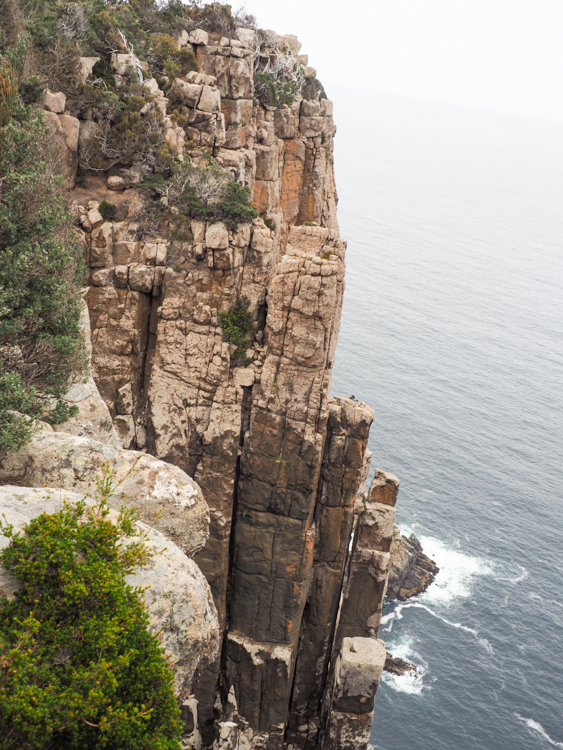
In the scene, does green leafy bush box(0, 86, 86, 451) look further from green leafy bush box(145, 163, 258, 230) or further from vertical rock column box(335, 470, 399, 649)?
vertical rock column box(335, 470, 399, 649)

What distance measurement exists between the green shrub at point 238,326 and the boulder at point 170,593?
2244 centimetres

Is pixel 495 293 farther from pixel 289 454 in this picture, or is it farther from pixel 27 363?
pixel 27 363

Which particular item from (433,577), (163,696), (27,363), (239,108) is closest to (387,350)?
(433,577)

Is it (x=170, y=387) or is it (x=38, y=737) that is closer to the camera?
(x=38, y=737)

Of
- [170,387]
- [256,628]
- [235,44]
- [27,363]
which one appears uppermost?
[235,44]

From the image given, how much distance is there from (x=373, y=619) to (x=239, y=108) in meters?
35.2

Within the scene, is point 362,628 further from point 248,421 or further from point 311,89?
point 311,89

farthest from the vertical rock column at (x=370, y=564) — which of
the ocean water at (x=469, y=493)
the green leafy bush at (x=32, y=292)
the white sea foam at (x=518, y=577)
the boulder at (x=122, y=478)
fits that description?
the white sea foam at (x=518, y=577)

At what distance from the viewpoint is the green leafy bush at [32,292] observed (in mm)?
23844

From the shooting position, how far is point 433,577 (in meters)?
78.9

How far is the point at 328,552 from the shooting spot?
4247 cm

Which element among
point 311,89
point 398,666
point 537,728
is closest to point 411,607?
point 398,666

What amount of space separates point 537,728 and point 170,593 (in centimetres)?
5860

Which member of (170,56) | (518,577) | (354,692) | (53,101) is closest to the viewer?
(53,101)
